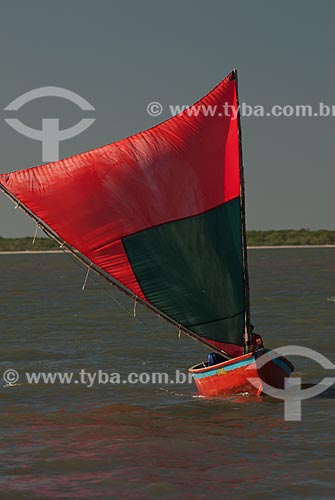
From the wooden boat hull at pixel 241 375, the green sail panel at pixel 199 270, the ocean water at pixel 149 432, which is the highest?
the green sail panel at pixel 199 270

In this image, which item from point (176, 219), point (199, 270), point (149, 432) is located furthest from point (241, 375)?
point (176, 219)

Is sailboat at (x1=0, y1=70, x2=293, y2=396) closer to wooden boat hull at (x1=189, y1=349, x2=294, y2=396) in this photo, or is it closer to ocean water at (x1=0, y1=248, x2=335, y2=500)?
wooden boat hull at (x1=189, y1=349, x2=294, y2=396)

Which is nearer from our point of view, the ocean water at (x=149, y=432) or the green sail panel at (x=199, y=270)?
the ocean water at (x=149, y=432)

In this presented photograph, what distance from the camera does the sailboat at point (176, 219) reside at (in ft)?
70.6

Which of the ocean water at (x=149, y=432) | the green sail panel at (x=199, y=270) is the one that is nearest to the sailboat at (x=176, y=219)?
the green sail panel at (x=199, y=270)

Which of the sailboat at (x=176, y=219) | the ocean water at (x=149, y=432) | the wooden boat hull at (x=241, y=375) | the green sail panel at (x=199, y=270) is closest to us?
the ocean water at (x=149, y=432)

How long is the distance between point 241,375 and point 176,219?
391 cm

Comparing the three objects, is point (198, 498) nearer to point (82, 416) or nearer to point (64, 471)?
point (64, 471)

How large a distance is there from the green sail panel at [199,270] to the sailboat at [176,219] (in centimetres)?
2

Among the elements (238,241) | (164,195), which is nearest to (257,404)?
(238,241)

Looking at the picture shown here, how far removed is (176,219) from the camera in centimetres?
2194

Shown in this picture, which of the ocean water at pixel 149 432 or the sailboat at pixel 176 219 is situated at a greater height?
the sailboat at pixel 176 219

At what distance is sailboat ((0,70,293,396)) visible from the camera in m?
21.5

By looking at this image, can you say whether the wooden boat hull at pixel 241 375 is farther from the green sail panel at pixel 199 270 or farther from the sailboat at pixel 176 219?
the green sail panel at pixel 199 270
